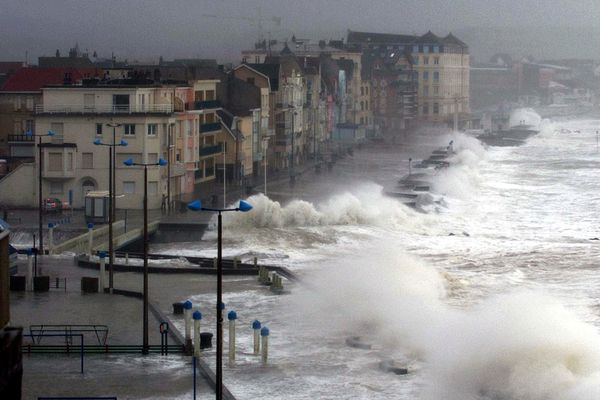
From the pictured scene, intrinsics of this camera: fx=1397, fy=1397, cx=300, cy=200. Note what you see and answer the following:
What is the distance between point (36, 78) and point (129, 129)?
11481 millimetres

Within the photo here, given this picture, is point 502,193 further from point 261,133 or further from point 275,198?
point 275,198

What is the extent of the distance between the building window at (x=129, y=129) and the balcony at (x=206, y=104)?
508 cm

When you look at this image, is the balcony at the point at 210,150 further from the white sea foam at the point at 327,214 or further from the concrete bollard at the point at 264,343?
the concrete bollard at the point at 264,343

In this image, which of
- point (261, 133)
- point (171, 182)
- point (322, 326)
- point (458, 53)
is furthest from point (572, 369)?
point (458, 53)

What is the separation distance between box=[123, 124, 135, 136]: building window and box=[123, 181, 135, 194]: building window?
143 cm

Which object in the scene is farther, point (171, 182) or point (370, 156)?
point (370, 156)

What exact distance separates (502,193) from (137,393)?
3911cm

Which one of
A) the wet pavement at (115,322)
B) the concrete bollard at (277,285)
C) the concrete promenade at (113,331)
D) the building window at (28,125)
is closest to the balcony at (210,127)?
the building window at (28,125)

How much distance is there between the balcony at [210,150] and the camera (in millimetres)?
45287

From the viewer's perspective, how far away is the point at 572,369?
17969mm

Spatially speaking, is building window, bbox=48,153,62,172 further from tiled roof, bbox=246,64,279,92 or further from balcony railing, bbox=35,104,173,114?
tiled roof, bbox=246,64,279,92

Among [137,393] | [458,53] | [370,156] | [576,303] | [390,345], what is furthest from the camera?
[458,53]

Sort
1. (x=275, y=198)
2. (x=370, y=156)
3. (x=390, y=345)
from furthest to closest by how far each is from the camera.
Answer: (x=370, y=156)
(x=275, y=198)
(x=390, y=345)

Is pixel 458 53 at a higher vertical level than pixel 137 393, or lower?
higher
